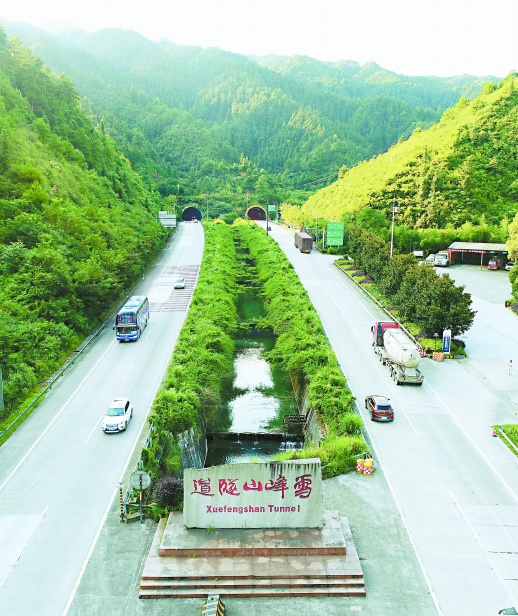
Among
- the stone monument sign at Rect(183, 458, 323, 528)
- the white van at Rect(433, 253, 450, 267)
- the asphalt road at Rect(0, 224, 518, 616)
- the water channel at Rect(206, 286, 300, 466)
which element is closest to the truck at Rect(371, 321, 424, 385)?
the asphalt road at Rect(0, 224, 518, 616)

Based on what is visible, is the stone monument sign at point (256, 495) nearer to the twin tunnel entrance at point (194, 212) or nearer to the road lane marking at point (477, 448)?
the road lane marking at point (477, 448)

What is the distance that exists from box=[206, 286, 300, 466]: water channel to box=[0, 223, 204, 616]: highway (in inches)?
193

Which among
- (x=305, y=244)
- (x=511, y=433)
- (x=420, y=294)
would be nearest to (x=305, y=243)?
(x=305, y=244)

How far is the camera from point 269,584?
60.1ft

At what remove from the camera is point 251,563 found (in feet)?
62.6

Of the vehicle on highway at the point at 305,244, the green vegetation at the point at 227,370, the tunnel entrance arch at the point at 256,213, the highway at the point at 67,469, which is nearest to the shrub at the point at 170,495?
the highway at the point at 67,469

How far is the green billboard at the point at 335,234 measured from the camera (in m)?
83.0

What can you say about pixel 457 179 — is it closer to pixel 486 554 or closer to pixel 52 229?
pixel 52 229

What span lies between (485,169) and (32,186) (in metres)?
74.6

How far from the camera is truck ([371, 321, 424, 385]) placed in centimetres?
3609

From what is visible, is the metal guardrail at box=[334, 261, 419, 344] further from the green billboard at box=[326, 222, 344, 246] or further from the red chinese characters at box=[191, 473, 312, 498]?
the red chinese characters at box=[191, 473, 312, 498]

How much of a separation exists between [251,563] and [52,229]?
1627 inches

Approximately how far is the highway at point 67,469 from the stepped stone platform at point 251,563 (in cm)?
282

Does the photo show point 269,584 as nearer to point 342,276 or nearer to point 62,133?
point 342,276
